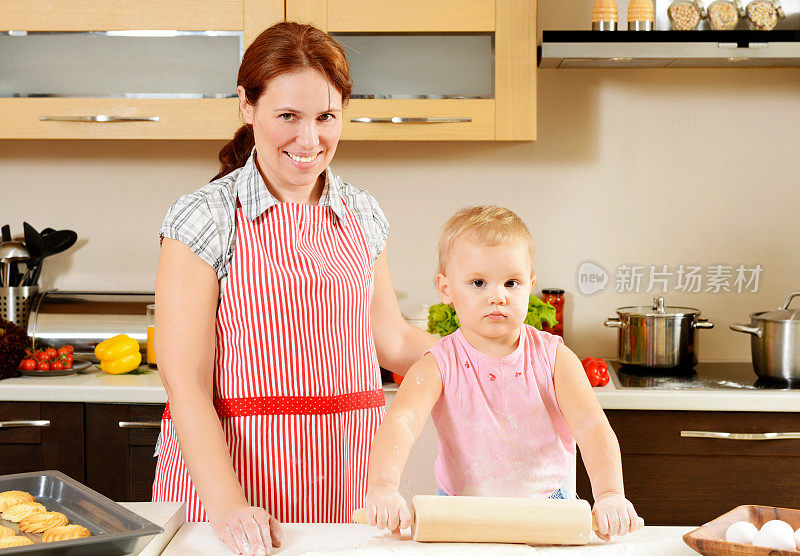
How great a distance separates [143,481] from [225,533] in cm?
128

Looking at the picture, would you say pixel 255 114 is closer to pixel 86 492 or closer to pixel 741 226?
pixel 86 492

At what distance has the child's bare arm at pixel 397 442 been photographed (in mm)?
959

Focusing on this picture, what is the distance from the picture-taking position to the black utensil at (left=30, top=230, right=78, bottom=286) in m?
2.60

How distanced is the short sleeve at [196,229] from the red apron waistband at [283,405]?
0.20m

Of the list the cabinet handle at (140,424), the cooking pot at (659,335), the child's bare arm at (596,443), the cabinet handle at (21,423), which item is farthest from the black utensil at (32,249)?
the child's bare arm at (596,443)

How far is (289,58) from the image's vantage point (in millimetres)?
1235

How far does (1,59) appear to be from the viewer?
2.35 metres

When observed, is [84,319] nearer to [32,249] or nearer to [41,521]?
[32,249]

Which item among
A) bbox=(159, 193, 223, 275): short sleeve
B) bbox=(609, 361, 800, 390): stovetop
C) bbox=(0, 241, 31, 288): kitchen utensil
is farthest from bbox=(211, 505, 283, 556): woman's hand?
bbox=(0, 241, 31, 288): kitchen utensil

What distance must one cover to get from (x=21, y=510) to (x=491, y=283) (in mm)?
618

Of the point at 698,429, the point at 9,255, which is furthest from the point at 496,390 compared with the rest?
the point at 9,255

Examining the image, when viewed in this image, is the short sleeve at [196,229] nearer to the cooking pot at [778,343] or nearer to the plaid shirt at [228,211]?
the plaid shirt at [228,211]

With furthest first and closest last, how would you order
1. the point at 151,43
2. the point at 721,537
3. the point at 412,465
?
1. the point at 151,43
2. the point at 412,465
3. the point at 721,537

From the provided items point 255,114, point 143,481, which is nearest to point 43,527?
point 255,114
